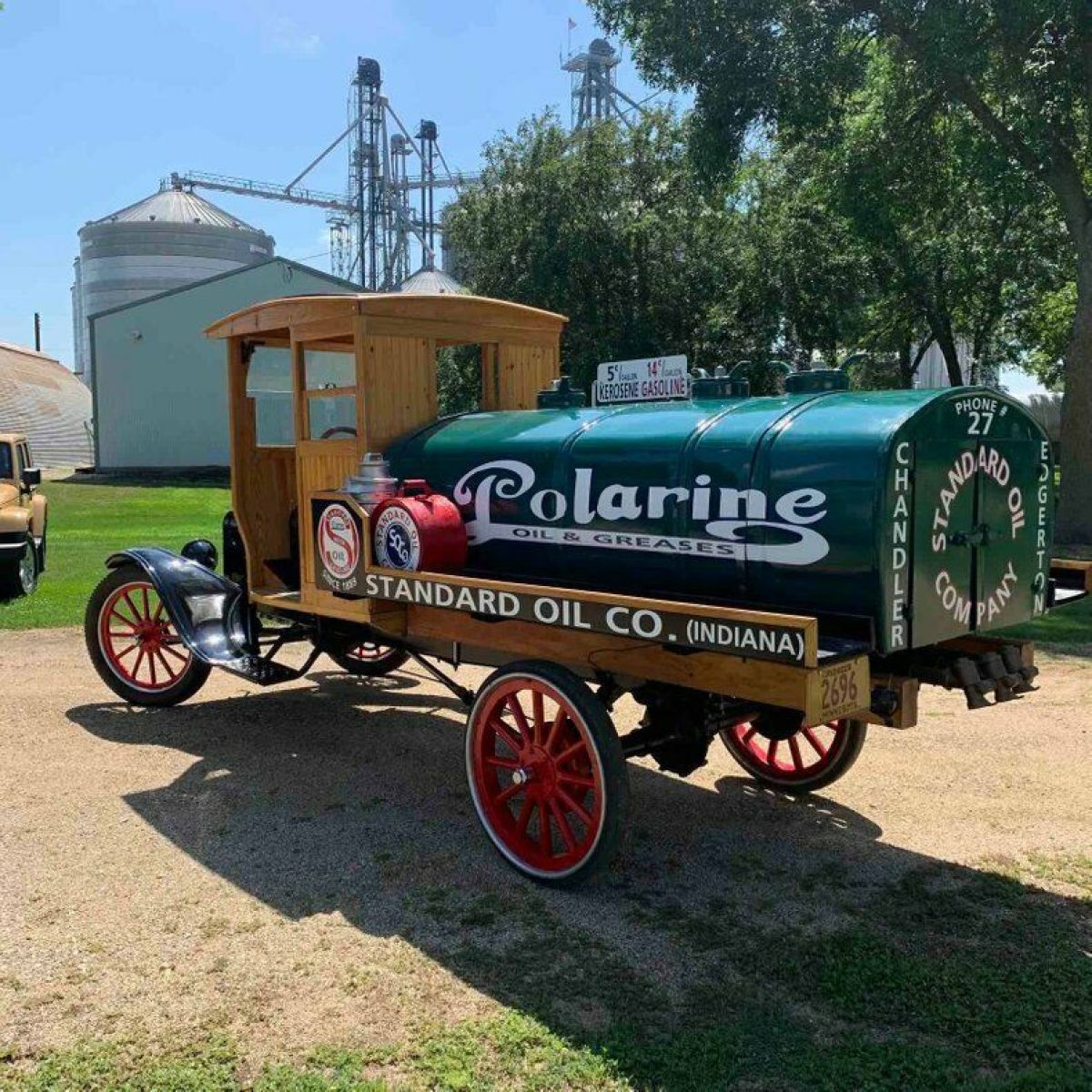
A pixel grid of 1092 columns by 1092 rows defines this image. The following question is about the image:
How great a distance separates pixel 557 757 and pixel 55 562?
12.6 metres

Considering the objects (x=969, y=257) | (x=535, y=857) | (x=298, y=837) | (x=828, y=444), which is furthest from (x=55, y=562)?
(x=969, y=257)

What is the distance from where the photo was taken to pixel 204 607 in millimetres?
6602

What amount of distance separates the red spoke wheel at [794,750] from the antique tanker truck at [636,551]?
15mm

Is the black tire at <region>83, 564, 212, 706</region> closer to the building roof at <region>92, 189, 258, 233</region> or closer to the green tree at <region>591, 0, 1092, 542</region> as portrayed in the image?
the green tree at <region>591, 0, 1092, 542</region>

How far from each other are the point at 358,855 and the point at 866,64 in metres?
12.8

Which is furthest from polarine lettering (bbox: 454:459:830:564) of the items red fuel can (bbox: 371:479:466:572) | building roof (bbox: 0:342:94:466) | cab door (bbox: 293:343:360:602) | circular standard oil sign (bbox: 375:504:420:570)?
building roof (bbox: 0:342:94:466)

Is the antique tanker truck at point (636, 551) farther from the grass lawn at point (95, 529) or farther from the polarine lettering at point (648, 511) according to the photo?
the grass lawn at point (95, 529)

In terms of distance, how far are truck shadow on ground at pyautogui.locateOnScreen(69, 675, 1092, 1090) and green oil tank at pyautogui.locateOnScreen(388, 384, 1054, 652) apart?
1.11m

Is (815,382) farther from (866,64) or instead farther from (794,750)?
(866,64)

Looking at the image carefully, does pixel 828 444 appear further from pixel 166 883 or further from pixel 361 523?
pixel 166 883

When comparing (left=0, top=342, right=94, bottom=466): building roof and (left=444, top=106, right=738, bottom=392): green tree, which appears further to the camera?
(left=0, top=342, right=94, bottom=466): building roof

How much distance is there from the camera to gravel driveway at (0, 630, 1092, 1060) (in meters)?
3.47

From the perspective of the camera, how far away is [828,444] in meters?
3.70

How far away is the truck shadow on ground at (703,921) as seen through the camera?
3.12 m
